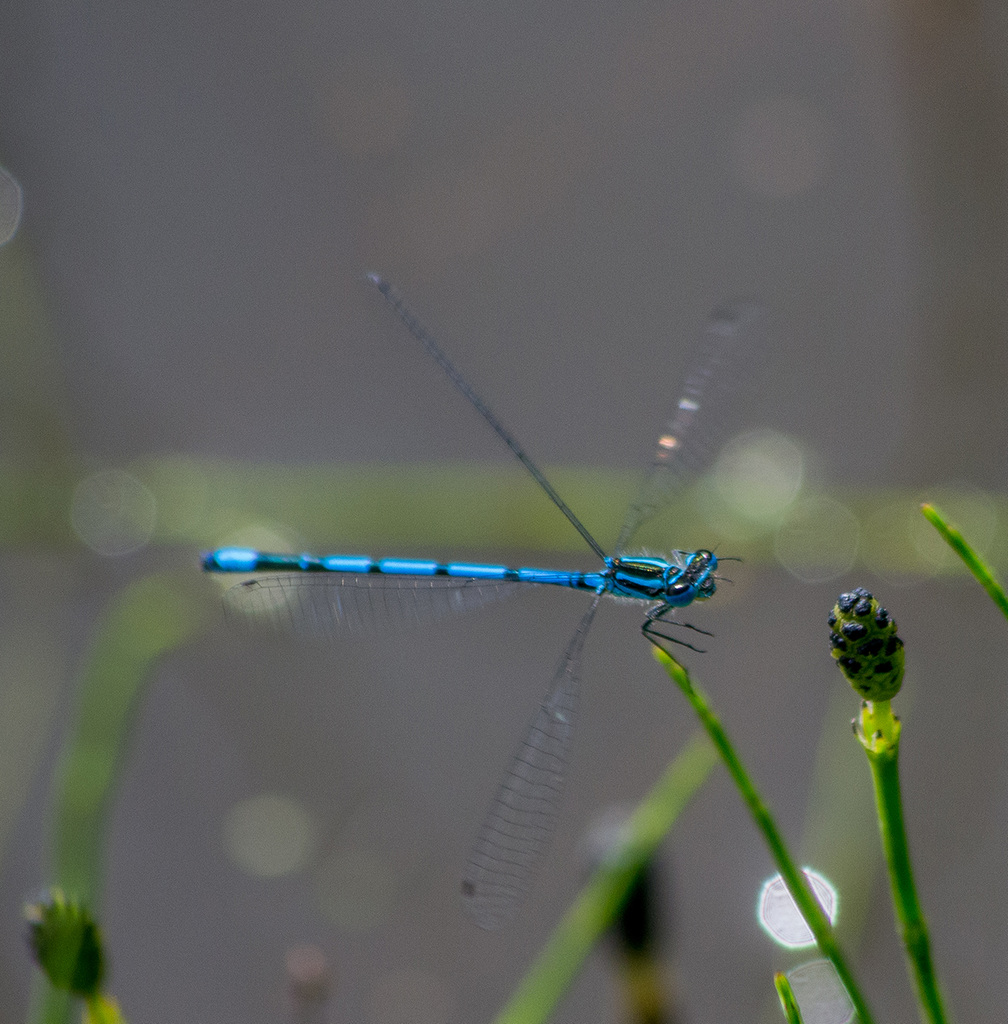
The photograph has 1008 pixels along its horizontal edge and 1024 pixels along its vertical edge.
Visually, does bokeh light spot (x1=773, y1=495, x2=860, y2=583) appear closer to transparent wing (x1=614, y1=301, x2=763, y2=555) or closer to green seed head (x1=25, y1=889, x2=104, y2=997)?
transparent wing (x1=614, y1=301, x2=763, y2=555)

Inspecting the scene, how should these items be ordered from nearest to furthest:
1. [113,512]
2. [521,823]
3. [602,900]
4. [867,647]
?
[867,647]
[602,900]
[521,823]
[113,512]

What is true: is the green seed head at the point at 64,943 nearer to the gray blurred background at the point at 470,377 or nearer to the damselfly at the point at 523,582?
the damselfly at the point at 523,582

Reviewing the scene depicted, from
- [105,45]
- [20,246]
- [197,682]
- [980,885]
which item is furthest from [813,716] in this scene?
[105,45]

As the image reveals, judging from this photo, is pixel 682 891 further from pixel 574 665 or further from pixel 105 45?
pixel 105 45

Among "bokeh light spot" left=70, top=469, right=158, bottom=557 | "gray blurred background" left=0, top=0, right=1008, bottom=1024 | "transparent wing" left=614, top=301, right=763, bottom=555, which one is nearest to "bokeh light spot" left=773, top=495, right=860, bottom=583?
"gray blurred background" left=0, top=0, right=1008, bottom=1024

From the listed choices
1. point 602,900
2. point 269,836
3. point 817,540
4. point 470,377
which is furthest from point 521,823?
point 470,377

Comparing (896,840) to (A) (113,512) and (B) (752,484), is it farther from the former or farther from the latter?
(A) (113,512)

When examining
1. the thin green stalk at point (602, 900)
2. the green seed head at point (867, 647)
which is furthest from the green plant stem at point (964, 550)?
the thin green stalk at point (602, 900)
